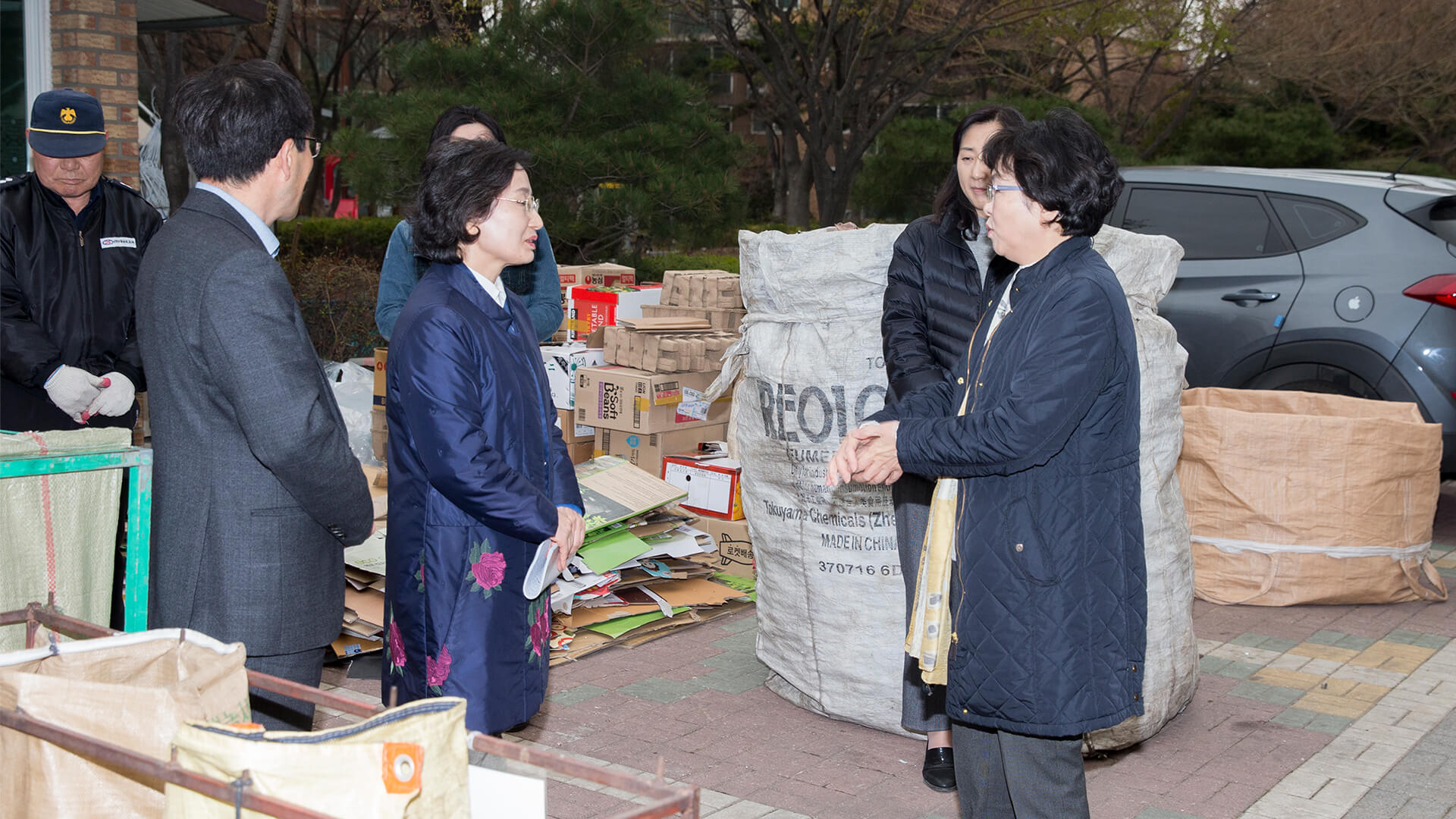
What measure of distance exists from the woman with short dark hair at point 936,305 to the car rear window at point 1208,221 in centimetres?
335

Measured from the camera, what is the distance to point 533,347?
293 cm

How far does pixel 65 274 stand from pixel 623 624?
7.93 feet

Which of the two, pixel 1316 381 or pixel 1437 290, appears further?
pixel 1316 381

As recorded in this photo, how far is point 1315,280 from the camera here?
6316 millimetres

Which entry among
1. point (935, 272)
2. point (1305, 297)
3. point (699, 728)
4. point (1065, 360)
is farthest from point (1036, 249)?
point (1305, 297)

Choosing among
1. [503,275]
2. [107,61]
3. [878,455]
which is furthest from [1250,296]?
[107,61]

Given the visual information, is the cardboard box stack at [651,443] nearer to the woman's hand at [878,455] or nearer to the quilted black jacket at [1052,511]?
the woman's hand at [878,455]

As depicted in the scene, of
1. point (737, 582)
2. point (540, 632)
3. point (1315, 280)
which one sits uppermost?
point (1315, 280)

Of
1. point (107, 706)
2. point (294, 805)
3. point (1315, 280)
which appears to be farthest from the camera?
point (1315, 280)

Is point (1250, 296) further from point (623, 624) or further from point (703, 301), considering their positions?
point (623, 624)

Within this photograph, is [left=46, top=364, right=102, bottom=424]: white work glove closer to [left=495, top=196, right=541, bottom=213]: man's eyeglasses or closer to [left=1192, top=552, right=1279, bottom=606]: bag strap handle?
[left=495, top=196, right=541, bottom=213]: man's eyeglasses

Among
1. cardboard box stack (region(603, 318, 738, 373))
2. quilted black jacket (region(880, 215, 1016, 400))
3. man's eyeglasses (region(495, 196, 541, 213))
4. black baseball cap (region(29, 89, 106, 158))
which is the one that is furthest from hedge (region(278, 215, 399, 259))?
man's eyeglasses (region(495, 196, 541, 213))

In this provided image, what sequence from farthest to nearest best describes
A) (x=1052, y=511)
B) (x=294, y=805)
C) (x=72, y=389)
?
(x=72, y=389) → (x=1052, y=511) → (x=294, y=805)

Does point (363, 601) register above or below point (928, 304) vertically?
below
